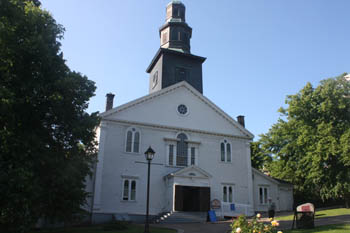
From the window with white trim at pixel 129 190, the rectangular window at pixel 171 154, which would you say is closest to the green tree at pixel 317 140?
the rectangular window at pixel 171 154

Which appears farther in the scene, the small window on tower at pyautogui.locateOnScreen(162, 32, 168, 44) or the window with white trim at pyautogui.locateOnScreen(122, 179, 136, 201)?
the small window on tower at pyautogui.locateOnScreen(162, 32, 168, 44)

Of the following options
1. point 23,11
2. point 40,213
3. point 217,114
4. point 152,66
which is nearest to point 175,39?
point 152,66

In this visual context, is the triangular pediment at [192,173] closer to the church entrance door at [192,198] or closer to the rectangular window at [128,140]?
the church entrance door at [192,198]

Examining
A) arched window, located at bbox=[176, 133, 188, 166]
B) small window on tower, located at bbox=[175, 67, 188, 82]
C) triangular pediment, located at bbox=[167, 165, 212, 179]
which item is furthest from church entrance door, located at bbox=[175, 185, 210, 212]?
small window on tower, located at bbox=[175, 67, 188, 82]

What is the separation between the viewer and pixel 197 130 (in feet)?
94.5

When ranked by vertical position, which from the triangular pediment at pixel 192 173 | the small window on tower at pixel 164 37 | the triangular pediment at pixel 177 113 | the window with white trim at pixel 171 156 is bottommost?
the triangular pediment at pixel 192 173

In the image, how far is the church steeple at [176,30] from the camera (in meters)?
35.5

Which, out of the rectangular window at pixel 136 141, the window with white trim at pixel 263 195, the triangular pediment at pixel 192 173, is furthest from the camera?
the window with white trim at pixel 263 195

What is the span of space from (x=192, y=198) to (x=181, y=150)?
411 centimetres

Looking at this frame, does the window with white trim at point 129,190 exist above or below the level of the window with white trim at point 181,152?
below

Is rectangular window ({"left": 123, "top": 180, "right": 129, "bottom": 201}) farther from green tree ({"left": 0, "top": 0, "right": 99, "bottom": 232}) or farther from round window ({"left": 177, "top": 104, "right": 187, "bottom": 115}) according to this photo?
green tree ({"left": 0, "top": 0, "right": 99, "bottom": 232})

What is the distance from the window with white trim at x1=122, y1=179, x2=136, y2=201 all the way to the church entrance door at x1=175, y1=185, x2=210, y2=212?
10.9 feet

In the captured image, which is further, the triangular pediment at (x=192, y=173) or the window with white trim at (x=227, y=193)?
the window with white trim at (x=227, y=193)

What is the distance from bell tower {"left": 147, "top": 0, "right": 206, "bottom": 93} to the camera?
109ft
